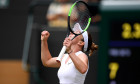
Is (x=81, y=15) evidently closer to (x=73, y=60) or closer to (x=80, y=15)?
(x=80, y=15)

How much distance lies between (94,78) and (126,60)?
A: 2.11 ft

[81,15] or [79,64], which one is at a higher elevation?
[81,15]

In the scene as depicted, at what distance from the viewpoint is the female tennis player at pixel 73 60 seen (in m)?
2.34

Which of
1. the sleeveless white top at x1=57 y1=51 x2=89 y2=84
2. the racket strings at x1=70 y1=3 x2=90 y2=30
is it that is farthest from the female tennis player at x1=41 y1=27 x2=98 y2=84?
the racket strings at x1=70 y1=3 x2=90 y2=30

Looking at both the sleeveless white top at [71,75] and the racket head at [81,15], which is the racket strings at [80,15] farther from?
the sleeveless white top at [71,75]

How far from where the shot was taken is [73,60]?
7.63ft

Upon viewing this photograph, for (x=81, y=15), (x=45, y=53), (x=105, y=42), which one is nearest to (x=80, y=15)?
(x=81, y=15)

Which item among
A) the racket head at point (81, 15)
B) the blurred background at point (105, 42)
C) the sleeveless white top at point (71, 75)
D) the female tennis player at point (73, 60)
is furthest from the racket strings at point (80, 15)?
the blurred background at point (105, 42)

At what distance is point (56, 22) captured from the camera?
6484 mm

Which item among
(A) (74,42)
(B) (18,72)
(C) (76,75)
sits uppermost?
(A) (74,42)

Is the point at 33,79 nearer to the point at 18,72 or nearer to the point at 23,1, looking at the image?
the point at 18,72

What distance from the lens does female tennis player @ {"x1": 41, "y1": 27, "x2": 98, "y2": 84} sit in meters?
2.34

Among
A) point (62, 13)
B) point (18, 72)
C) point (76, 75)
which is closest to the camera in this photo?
point (76, 75)

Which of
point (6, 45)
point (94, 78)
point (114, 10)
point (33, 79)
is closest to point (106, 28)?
point (114, 10)
